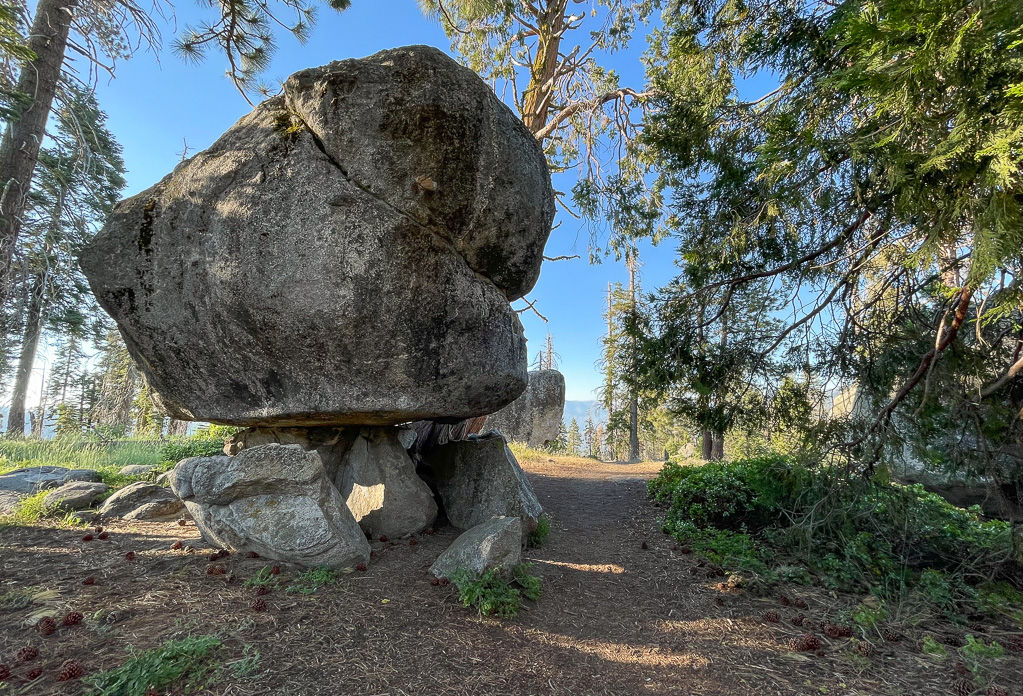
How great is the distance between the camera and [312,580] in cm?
398

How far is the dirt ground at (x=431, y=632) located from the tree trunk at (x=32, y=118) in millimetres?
4911

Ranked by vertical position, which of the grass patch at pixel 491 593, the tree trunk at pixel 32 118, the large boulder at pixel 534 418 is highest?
the tree trunk at pixel 32 118

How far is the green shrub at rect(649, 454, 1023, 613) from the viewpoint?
4.63 metres

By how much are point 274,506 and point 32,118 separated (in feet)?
24.2

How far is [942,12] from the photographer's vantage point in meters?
2.30

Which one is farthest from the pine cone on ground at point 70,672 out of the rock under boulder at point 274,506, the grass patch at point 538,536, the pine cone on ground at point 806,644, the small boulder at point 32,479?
the small boulder at point 32,479

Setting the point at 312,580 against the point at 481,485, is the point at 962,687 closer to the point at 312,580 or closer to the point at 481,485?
the point at 481,485

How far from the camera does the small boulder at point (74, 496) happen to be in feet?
18.7

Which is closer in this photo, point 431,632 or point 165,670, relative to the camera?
point 165,670

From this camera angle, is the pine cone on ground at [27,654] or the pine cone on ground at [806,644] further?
the pine cone on ground at [806,644]

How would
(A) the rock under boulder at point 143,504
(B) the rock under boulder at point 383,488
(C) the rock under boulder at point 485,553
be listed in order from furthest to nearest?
(A) the rock under boulder at point 143,504, (B) the rock under boulder at point 383,488, (C) the rock under boulder at point 485,553

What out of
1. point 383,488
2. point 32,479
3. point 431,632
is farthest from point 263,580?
point 32,479

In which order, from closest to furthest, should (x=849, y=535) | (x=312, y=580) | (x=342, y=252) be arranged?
(x=312, y=580)
(x=342, y=252)
(x=849, y=535)

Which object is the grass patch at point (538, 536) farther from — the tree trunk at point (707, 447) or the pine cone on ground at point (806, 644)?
the tree trunk at point (707, 447)
